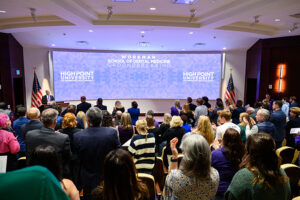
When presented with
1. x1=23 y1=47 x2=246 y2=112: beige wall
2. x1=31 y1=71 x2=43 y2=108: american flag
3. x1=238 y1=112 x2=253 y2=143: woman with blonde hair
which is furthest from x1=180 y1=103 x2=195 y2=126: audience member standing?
x1=31 y1=71 x2=43 y2=108: american flag

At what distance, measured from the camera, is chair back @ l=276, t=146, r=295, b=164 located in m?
3.28

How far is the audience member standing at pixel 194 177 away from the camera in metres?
1.55

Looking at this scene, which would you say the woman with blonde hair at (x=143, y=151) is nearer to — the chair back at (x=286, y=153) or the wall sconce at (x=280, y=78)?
the chair back at (x=286, y=153)

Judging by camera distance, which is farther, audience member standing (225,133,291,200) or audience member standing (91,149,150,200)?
audience member standing (225,133,291,200)

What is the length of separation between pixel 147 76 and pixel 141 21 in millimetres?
4865

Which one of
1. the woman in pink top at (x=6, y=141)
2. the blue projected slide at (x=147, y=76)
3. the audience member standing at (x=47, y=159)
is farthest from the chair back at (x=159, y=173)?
the blue projected slide at (x=147, y=76)

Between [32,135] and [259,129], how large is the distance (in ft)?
11.6

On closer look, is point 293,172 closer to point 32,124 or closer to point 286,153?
point 286,153

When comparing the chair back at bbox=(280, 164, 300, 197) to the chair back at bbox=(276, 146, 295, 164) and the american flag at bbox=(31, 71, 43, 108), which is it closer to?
the chair back at bbox=(276, 146, 295, 164)

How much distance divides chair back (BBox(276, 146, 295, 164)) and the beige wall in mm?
8116

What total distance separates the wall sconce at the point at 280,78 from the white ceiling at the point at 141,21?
4.27ft

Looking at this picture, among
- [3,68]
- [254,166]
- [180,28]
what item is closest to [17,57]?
[3,68]

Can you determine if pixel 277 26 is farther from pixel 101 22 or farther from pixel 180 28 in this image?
pixel 101 22

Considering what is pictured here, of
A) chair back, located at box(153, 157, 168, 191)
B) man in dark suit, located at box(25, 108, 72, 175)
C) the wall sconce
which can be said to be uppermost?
the wall sconce
